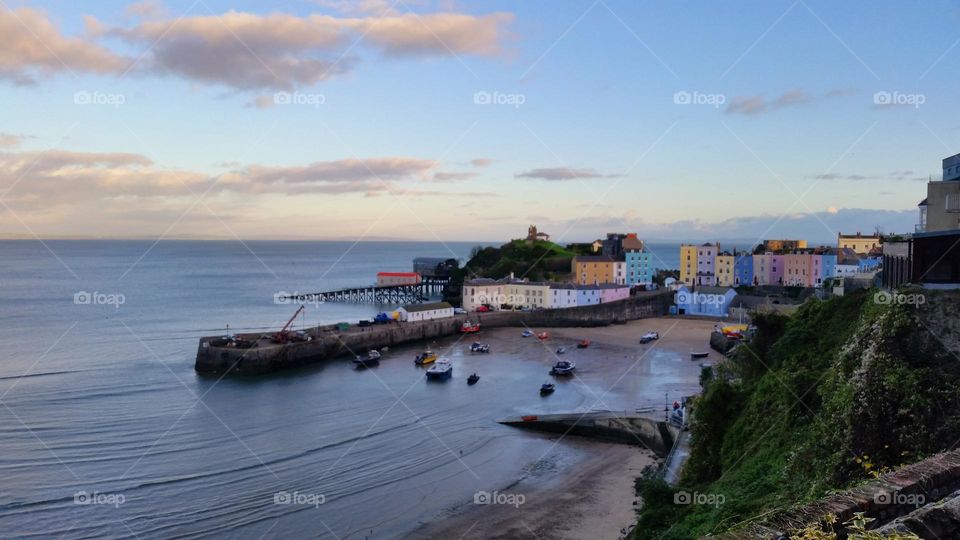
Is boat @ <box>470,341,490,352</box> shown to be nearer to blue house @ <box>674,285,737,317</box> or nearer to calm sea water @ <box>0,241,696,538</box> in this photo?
calm sea water @ <box>0,241,696,538</box>

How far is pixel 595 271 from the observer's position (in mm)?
71625

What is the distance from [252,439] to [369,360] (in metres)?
15.9

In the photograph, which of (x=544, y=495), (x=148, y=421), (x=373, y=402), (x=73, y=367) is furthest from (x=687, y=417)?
(x=73, y=367)

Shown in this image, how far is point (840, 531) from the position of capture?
15.7 ft

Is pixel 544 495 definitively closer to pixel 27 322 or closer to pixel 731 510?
pixel 731 510

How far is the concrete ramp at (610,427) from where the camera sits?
23.4m

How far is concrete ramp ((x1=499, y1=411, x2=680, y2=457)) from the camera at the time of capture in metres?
23.4

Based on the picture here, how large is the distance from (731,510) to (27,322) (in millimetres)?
57989
